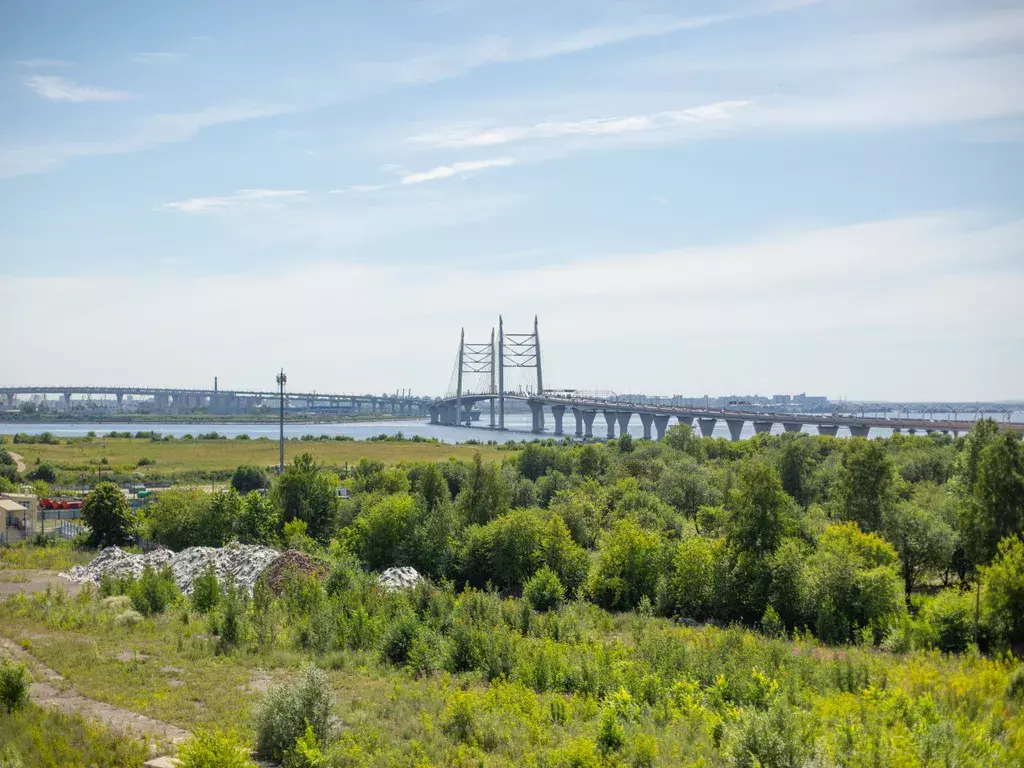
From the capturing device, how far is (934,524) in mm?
26234

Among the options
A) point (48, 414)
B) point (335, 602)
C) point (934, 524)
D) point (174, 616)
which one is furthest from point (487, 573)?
point (48, 414)

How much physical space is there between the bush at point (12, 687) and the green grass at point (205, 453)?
45.1 m

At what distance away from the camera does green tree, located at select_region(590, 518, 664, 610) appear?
24.8 metres

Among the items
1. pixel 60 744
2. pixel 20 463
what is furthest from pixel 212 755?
pixel 20 463

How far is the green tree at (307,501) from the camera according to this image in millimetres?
32969

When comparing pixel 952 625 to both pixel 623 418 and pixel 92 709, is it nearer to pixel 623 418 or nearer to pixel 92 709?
pixel 92 709

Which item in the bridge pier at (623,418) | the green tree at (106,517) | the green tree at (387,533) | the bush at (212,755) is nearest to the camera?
the bush at (212,755)

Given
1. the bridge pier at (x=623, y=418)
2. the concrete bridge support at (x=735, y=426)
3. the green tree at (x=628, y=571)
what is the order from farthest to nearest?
the bridge pier at (x=623, y=418), the concrete bridge support at (x=735, y=426), the green tree at (x=628, y=571)

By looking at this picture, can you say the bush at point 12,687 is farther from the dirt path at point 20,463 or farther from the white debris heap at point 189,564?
the dirt path at point 20,463

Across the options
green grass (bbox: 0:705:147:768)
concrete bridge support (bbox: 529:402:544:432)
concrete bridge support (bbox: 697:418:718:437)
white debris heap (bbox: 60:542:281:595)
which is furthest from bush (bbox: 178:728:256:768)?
concrete bridge support (bbox: 529:402:544:432)

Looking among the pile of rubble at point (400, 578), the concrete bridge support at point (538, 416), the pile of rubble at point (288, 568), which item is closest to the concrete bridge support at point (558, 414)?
the concrete bridge support at point (538, 416)

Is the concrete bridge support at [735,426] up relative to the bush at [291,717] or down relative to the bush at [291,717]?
up

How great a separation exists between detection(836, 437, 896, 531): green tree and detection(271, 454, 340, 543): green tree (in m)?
19.3

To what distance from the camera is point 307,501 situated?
32.9 meters
